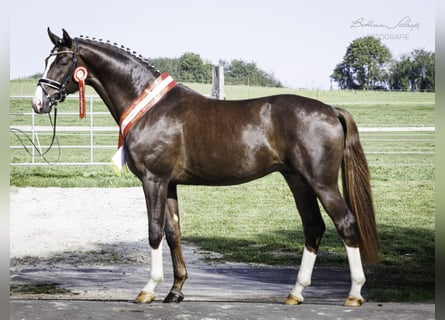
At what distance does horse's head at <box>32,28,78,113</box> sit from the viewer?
5.48 m

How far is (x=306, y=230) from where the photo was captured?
547 centimetres

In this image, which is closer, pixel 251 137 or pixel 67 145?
pixel 251 137

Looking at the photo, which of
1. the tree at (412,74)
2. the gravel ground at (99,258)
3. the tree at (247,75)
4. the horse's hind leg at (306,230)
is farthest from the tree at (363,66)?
the horse's hind leg at (306,230)

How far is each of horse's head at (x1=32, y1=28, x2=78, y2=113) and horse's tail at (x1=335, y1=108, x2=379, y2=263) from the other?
7.06ft

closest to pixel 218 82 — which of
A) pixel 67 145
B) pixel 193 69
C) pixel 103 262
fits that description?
pixel 67 145

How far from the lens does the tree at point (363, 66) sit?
89.4 feet

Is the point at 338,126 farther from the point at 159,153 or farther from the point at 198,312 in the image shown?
the point at 198,312

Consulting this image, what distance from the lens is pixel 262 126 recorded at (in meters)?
5.25

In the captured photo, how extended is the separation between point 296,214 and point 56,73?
27.4ft

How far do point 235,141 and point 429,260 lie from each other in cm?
511

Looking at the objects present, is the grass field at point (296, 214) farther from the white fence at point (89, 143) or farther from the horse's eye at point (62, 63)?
the horse's eye at point (62, 63)

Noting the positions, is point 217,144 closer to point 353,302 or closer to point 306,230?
point 306,230

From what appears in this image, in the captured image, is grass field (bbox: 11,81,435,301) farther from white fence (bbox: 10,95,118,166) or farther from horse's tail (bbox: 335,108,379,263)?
horse's tail (bbox: 335,108,379,263)

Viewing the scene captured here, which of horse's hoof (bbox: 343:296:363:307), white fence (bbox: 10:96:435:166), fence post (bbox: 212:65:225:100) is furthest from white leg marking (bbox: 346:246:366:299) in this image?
white fence (bbox: 10:96:435:166)
